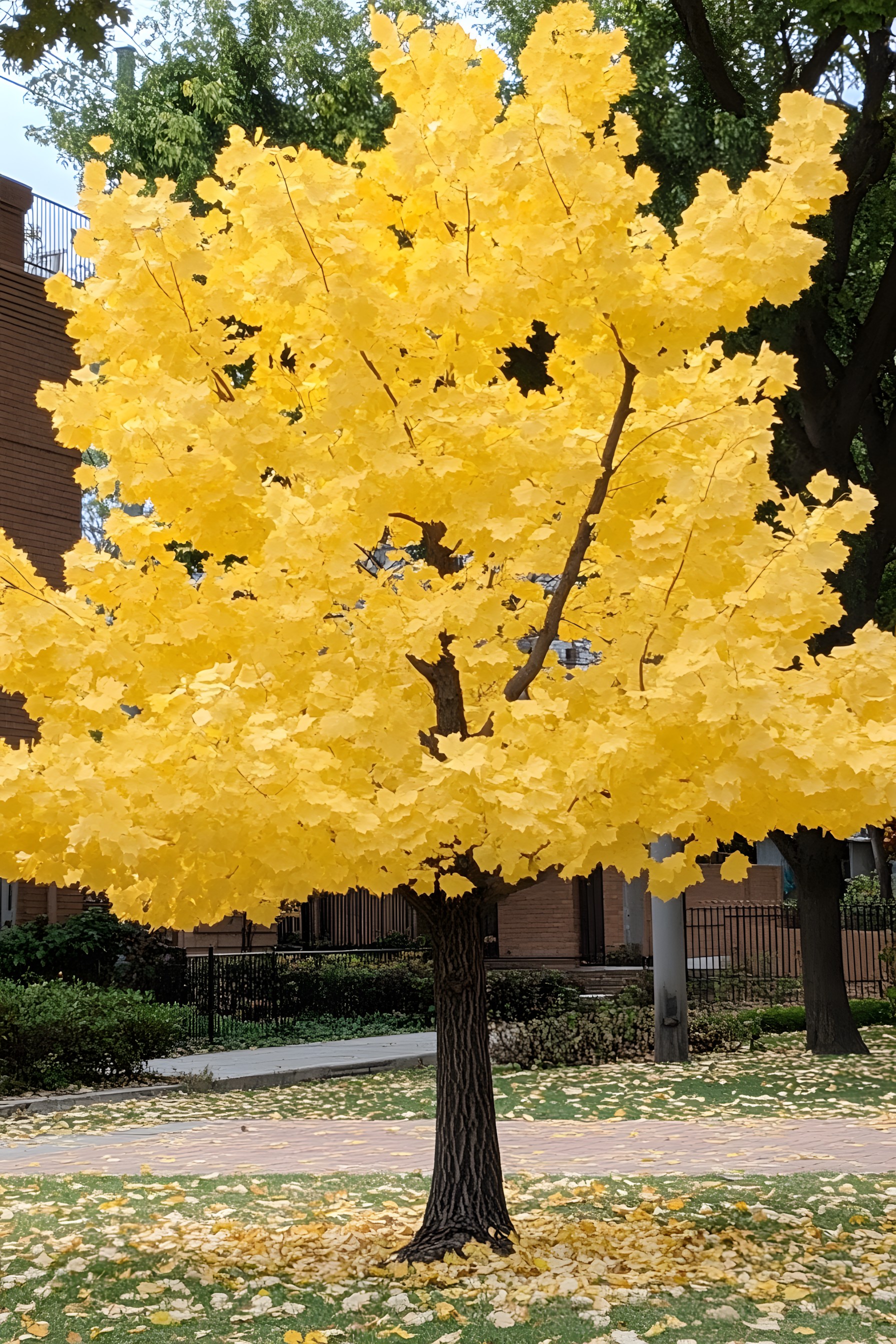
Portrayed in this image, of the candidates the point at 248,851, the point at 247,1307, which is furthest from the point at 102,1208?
the point at 248,851

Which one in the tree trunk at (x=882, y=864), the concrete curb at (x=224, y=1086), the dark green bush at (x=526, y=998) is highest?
the tree trunk at (x=882, y=864)

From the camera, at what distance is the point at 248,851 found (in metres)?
5.36

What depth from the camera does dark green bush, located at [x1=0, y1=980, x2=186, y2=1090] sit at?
1415 centimetres

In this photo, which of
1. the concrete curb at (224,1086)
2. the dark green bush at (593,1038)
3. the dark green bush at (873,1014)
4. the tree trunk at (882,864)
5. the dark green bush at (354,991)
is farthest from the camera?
the tree trunk at (882,864)

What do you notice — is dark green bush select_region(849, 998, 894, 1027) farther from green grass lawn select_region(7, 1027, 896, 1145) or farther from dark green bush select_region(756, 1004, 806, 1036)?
green grass lawn select_region(7, 1027, 896, 1145)

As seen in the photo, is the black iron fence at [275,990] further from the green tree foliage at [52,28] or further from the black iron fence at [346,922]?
the green tree foliage at [52,28]

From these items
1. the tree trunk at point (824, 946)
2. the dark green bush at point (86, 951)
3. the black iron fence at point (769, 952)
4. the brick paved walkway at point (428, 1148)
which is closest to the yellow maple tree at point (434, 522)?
the brick paved walkway at point (428, 1148)

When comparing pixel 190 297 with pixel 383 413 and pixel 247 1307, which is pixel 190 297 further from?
pixel 247 1307

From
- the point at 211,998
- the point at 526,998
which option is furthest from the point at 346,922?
the point at 211,998

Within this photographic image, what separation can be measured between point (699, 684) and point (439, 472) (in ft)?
4.27

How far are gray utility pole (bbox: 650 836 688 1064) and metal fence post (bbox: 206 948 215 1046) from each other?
5715 millimetres

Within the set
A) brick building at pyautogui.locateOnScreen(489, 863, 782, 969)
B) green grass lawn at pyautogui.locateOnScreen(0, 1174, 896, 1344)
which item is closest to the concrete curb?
green grass lawn at pyautogui.locateOnScreen(0, 1174, 896, 1344)

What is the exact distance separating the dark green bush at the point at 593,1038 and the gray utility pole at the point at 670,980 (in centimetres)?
66

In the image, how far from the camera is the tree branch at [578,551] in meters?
6.17
